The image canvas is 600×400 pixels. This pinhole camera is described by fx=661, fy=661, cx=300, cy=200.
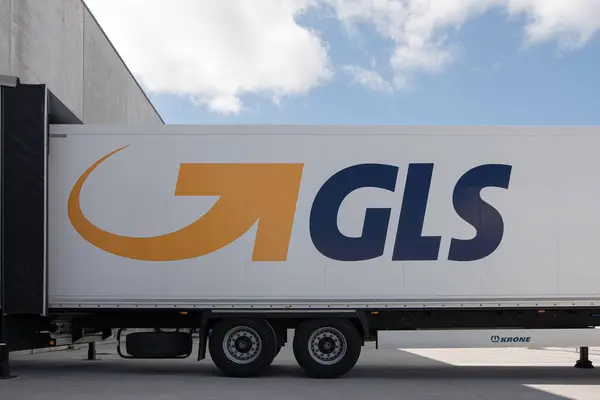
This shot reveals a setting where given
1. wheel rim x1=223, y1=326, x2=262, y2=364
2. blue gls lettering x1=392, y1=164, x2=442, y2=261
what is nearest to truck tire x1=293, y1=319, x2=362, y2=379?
wheel rim x1=223, y1=326, x2=262, y2=364

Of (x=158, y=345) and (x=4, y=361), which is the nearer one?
(x=4, y=361)

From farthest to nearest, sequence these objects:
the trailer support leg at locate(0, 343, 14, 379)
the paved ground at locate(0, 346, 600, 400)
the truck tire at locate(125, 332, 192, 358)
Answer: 1. the truck tire at locate(125, 332, 192, 358)
2. the trailer support leg at locate(0, 343, 14, 379)
3. the paved ground at locate(0, 346, 600, 400)

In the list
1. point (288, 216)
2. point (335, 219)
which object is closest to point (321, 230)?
point (335, 219)

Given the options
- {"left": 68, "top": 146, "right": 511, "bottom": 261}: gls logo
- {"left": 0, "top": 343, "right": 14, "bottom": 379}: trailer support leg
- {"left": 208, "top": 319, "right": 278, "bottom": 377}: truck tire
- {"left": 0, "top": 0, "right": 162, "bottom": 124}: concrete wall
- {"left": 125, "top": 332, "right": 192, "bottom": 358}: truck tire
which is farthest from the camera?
{"left": 0, "top": 0, "right": 162, "bottom": 124}: concrete wall

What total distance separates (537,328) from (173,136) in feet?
21.8

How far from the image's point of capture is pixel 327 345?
1045 cm

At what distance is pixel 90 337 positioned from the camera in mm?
11391

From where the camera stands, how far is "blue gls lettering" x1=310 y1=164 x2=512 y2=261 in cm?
1033

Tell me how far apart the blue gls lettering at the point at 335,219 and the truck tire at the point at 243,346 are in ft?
5.31

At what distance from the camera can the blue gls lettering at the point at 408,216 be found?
10.3 metres

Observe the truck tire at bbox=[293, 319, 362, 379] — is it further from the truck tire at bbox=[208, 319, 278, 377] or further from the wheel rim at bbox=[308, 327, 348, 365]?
the truck tire at bbox=[208, 319, 278, 377]

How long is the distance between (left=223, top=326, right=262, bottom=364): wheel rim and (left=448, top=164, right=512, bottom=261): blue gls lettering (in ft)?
11.0

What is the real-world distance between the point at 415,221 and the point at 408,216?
0.14m

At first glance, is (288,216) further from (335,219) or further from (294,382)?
(294,382)
